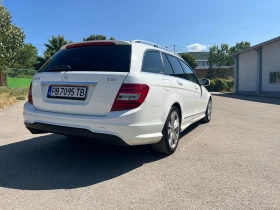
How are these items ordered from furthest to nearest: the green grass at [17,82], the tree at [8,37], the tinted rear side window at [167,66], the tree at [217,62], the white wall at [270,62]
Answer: the tree at [217,62], the green grass at [17,82], the white wall at [270,62], the tree at [8,37], the tinted rear side window at [167,66]

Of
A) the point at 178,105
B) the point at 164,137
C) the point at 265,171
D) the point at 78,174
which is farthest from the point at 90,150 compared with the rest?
the point at 265,171

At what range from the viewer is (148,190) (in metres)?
2.92

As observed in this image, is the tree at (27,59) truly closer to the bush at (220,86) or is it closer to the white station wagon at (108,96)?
the bush at (220,86)

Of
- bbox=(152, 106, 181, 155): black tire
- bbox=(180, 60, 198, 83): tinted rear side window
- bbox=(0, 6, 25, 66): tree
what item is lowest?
bbox=(152, 106, 181, 155): black tire

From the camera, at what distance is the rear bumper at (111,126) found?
10.6 feet

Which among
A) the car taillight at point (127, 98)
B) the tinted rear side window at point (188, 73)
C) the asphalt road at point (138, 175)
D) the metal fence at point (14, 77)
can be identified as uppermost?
the metal fence at point (14, 77)

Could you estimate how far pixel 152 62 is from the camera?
397 centimetres

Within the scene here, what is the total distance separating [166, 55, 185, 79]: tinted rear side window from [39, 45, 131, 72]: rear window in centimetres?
134

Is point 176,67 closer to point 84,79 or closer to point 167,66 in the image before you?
point 167,66

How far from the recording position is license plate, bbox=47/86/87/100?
11.2ft

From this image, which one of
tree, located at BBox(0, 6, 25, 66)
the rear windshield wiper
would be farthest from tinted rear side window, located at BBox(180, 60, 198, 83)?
tree, located at BBox(0, 6, 25, 66)

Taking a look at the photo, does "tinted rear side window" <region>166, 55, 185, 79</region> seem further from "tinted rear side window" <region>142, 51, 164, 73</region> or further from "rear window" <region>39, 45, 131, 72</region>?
"rear window" <region>39, 45, 131, 72</region>

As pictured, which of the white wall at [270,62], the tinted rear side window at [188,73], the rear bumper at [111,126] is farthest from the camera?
the white wall at [270,62]

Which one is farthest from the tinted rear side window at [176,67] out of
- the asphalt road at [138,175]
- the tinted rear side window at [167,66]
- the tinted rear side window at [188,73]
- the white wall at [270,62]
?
the white wall at [270,62]
